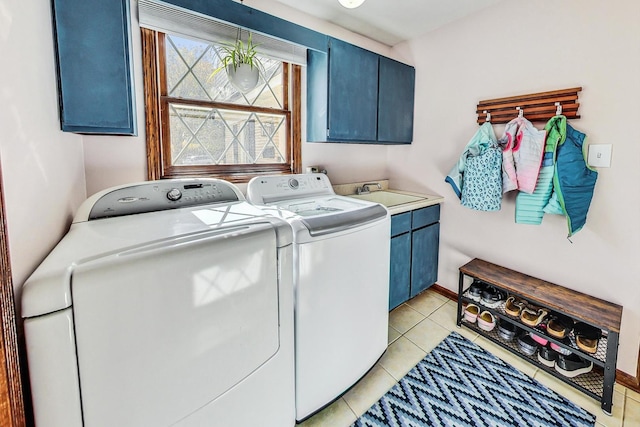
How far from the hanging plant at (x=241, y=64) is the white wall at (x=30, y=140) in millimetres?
842

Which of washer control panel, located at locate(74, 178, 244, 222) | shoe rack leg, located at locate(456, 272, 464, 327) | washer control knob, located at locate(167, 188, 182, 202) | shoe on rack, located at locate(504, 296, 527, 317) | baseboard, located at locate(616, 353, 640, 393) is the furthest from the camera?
shoe rack leg, located at locate(456, 272, 464, 327)

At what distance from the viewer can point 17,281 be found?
706 mm

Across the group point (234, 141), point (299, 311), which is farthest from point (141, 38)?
point (299, 311)

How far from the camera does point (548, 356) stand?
1.79 metres

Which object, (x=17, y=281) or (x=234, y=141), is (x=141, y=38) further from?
(x=17, y=281)

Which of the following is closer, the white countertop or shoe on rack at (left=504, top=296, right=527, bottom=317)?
shoe on rack at (left=504, top=296, right=527, bottom=317)

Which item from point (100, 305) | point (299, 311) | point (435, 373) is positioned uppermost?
point (100, 305)

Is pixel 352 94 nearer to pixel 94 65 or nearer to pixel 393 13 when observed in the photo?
pixel 393 13

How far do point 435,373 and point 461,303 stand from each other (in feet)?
2.10

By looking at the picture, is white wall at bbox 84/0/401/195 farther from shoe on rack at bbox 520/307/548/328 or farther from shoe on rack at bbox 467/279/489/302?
shoe on rack at bbox 520/307/548/328

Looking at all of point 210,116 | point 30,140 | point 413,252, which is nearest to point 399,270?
point 413,252

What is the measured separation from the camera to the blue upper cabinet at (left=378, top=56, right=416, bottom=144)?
2.37 meters

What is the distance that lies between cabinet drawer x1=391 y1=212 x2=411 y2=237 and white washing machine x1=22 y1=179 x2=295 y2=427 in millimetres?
1140

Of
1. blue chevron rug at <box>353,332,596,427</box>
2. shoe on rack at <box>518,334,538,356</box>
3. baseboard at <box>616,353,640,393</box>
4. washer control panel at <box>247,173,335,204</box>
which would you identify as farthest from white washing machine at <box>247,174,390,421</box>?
baseboard at <box>616,353,640,393</box>
